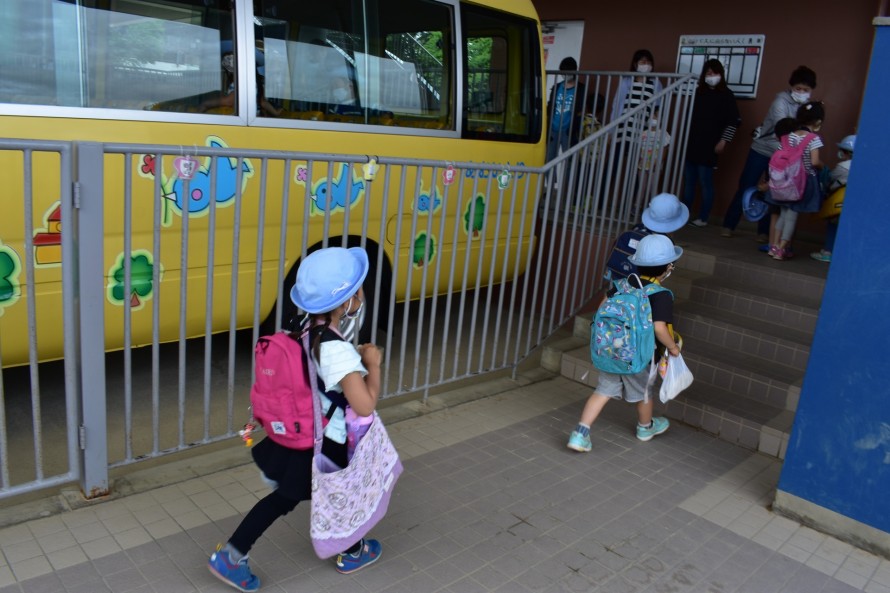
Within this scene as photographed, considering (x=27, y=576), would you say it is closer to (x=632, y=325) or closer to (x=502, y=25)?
(x=632, y=325)

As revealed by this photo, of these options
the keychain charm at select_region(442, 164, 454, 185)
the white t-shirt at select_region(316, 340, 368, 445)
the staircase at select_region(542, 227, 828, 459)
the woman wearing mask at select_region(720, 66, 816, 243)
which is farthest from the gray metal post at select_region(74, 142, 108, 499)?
the woman wearing mask at select_region(720, 66, 816, 243)

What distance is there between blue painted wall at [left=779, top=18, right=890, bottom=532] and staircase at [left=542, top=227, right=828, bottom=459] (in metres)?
1.01

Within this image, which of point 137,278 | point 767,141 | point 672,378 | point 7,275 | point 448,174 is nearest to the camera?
point 7,275

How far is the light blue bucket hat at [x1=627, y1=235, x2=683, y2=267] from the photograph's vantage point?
4281 mm

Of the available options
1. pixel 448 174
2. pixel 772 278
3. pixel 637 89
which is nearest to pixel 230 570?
pixel 448 174

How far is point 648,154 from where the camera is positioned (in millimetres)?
6637

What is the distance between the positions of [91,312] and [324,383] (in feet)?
3.93

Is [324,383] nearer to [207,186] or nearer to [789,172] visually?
[207,186]

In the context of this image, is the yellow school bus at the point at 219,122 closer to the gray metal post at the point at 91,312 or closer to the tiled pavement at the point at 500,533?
the gray metal post at the point at 91,312

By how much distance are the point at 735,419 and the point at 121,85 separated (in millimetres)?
4139

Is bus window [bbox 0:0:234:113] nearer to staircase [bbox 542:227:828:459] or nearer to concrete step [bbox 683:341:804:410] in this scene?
staircase [bbox 542:227:828:459]

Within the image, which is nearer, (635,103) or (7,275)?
(7,275)

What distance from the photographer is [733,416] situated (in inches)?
190

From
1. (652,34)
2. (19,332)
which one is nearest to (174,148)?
(19,332)
